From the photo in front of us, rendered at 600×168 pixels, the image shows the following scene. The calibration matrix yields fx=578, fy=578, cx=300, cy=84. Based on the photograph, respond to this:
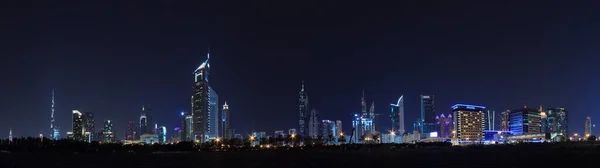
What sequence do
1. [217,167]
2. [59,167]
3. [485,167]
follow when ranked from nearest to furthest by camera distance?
[485,167] → [217,167] → [59,167]

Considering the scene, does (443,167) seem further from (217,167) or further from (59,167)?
(59,167)

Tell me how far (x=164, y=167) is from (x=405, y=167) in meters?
42.1

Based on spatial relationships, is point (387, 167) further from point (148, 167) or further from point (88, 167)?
point (88, 167)

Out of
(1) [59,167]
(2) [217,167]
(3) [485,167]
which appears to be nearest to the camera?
(3) [485,167]

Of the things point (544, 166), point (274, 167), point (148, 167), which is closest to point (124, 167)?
point (148, 167)

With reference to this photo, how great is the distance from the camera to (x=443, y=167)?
309 ft

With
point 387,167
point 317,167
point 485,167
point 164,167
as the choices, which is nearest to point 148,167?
point 164,167

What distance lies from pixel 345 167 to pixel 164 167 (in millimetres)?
32332

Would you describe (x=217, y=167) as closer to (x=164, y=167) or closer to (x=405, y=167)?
(x=164, y=167)

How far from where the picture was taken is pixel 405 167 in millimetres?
96875

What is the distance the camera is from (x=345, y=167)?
9538 cm

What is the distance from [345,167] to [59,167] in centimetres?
5411

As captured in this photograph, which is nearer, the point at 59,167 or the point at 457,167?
the point at 457,167

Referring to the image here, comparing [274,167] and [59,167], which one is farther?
[59,167]
